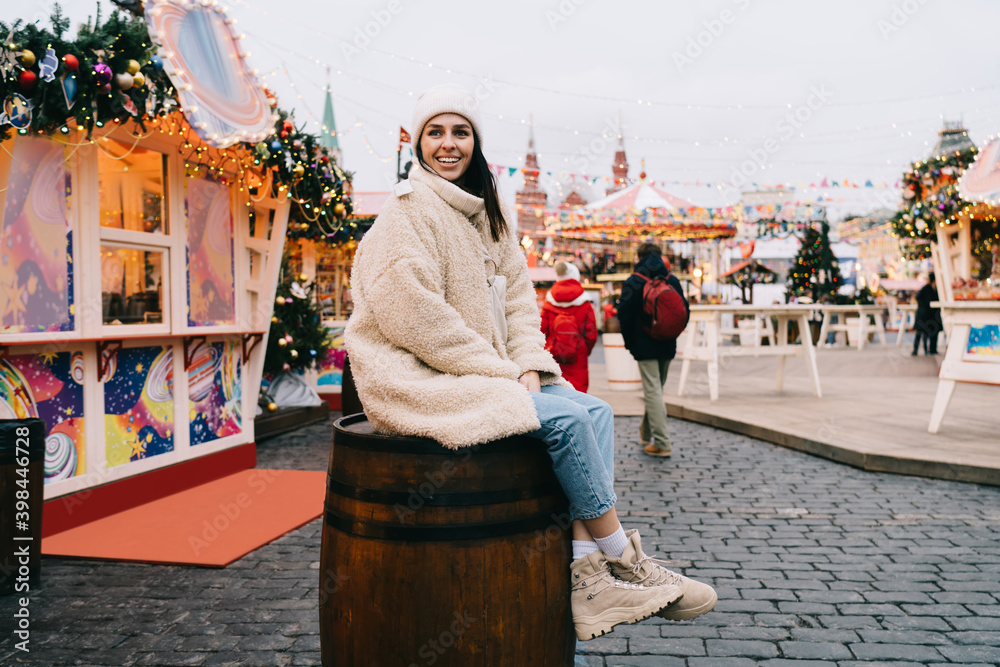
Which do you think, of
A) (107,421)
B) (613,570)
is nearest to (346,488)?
(613,570)

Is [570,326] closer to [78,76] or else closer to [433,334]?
[78,76]

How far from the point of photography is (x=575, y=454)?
1.83 meters

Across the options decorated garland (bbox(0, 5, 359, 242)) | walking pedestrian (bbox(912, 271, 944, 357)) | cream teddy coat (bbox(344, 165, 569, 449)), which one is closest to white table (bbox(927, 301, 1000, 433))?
cream teddy coat (bbox(344, 165, 569, 449))

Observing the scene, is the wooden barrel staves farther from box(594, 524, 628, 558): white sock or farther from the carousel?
the carousel

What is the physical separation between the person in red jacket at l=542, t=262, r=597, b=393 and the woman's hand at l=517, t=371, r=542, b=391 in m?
4.11

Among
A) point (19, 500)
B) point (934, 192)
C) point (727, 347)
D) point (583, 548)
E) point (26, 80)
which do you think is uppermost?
point (934, 192)

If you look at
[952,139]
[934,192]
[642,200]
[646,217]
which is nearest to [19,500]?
[934,192]

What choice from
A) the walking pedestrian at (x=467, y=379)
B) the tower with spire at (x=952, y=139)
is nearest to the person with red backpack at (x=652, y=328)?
the walking pedestrian at (x=467, y=379)

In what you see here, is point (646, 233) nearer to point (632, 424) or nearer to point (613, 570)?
point (632, 424)

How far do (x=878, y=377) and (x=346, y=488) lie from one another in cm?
1176

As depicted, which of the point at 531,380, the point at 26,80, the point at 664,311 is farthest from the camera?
the point at 664,311

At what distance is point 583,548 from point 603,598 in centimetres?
13

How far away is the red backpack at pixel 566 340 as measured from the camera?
6.30 metres

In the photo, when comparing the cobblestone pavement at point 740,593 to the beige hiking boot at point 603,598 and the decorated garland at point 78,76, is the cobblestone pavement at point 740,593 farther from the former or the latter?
the decorated garland at point 78,76
